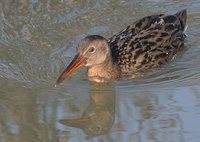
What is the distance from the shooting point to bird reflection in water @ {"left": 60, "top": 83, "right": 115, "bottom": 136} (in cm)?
787

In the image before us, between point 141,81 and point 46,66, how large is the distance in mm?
1361

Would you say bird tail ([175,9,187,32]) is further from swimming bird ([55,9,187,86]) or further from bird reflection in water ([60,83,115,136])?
bird reflection in water ([60,83,115,136])

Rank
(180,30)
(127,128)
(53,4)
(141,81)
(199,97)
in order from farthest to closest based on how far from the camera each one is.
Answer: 1. (53,4)
2. (180,30)
3. (141,81)
4. (199,97)
5. (127,128)

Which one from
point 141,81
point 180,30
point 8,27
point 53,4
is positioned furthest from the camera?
point 53,4

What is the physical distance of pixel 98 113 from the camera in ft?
27.6

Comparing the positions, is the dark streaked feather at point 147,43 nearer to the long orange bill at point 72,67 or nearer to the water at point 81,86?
the water at point 81,86

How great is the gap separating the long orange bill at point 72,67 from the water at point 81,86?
193mm

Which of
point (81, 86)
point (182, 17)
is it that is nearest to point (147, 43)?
point (182, 17)

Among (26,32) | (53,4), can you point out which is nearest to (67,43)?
(26,32)

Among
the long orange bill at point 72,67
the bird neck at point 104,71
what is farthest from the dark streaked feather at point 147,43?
the long orange bill at point 72,67

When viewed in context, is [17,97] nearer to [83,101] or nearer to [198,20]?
[83,101]

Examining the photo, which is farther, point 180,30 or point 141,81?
point 180,30

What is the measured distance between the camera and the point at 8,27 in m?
11.1

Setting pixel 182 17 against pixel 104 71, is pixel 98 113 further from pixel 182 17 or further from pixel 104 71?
pixel 182 17
